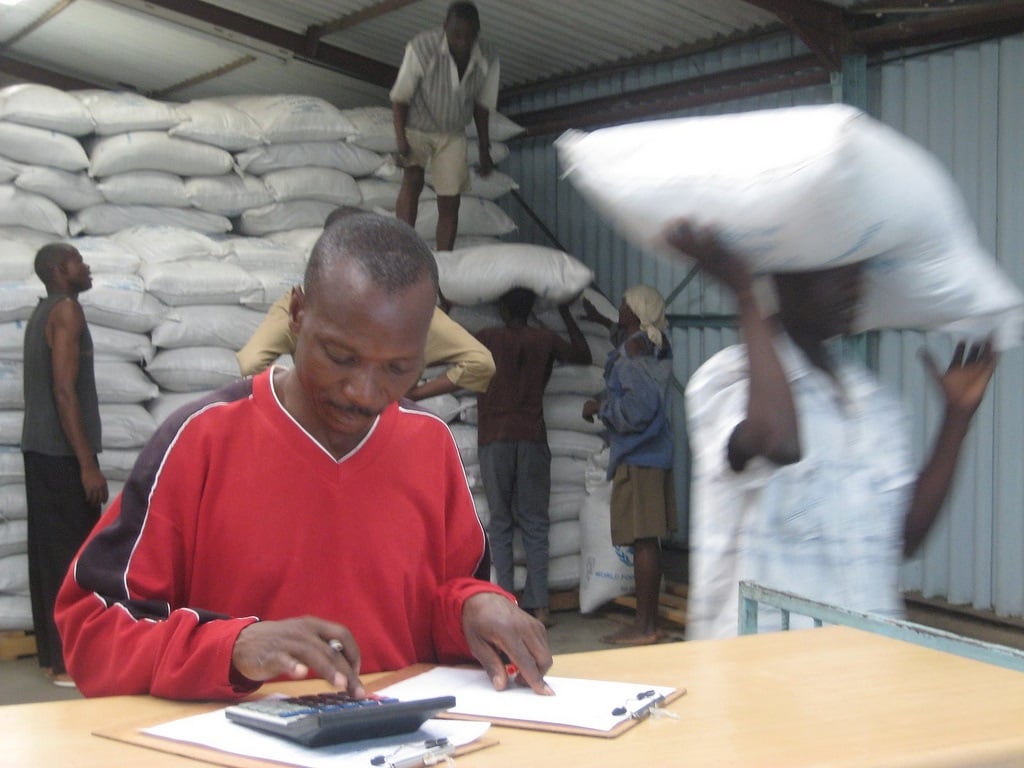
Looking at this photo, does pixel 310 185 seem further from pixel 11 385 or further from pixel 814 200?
pixel 814 200

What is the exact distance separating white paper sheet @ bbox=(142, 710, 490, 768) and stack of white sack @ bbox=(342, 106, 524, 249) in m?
5.19

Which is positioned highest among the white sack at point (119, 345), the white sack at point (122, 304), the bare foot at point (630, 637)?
the white sack at point (122, 304)

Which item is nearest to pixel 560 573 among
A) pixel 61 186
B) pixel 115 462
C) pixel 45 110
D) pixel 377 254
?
pixel 115 462

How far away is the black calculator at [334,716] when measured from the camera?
3.80 ft

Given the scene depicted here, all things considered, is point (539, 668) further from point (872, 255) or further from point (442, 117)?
point (442, 117)

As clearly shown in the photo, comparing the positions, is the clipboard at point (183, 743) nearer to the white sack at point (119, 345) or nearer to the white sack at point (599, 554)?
the white sack at point (119, 345)

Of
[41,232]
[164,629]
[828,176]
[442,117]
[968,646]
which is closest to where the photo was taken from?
[164,629]

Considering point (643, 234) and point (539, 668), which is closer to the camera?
point (539, 668)

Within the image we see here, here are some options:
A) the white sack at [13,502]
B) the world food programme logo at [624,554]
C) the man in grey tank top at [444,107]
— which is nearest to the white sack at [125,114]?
the man in grey tank top at [444,107]

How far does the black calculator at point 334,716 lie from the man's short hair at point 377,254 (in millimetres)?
515

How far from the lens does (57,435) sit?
4809 mm

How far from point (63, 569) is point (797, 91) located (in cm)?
395

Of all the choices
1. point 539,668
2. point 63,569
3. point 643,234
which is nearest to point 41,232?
point 63,569

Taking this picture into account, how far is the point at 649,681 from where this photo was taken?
149 cm
